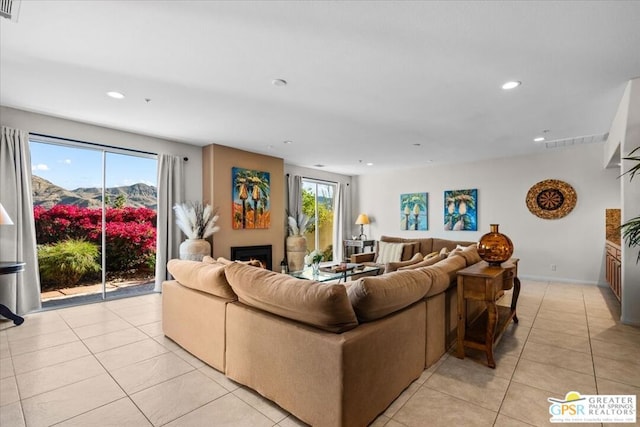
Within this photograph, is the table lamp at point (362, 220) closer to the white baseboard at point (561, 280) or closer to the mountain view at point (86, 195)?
the white baseboard at point (561, 280)

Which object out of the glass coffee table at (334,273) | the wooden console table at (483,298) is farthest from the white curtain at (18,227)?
the wooden console table at (483,298)

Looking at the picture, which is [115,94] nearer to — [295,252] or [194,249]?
[194,249]

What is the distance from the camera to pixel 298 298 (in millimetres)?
1717

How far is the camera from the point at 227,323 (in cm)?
220

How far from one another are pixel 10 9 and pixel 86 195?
124 inches

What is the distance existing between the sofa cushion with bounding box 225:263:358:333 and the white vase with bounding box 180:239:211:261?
2957 millimetres

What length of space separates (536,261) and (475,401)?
5.09 m

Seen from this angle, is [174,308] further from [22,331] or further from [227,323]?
[22,331]

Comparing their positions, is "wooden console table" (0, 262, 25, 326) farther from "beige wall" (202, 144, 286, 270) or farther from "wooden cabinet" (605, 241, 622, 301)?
"wooden cabinet" (605, 241, 622, 301)

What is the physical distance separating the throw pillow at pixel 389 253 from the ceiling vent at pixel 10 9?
18.4 feet

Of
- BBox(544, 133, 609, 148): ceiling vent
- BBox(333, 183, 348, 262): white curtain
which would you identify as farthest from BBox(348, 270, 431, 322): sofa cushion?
BBox(333, 183, 348, 262): white curtain

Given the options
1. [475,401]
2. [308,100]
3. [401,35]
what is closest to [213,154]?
[308,100]

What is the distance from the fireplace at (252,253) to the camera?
551cm

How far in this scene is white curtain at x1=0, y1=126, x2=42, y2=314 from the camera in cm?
358
